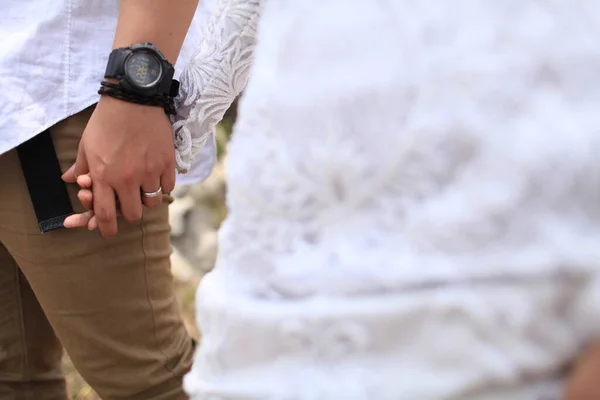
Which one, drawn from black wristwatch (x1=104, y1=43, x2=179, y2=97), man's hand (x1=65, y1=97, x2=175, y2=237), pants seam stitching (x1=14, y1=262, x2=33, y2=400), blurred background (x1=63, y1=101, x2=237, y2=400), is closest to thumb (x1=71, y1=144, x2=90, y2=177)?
man's hand (x1=65, y1=97, x2=175, y2=237)

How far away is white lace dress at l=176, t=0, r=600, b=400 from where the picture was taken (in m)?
0.43

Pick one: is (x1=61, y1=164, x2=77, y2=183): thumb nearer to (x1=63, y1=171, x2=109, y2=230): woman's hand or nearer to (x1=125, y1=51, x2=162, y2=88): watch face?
(x1=63, y1=171, x2=109, y2=230): woman's hand

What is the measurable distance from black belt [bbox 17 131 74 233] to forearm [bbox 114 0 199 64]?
0.19 m

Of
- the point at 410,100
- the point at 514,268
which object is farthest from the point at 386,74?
the point at 514,268

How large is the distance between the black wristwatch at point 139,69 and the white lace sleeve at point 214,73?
0.05 meters

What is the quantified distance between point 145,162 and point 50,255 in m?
0.23

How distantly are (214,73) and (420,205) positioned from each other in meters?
0.54

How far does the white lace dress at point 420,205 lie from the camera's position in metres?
0.43

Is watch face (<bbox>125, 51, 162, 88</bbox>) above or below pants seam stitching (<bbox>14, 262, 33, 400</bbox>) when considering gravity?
above

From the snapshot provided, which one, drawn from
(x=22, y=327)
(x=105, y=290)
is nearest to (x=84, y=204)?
(x=105, y=290)

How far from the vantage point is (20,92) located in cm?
93

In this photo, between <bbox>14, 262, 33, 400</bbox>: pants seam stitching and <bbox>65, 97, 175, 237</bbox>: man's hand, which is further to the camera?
<bbox>14, 262, 33, 400</bbox>: pants seam stitching

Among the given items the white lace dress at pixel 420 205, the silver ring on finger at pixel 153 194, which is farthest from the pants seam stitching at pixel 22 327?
the white lace dress at pixel 420 205

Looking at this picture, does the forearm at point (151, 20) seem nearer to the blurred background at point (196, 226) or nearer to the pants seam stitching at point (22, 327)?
the pants seam stitching at point (22, 327)
